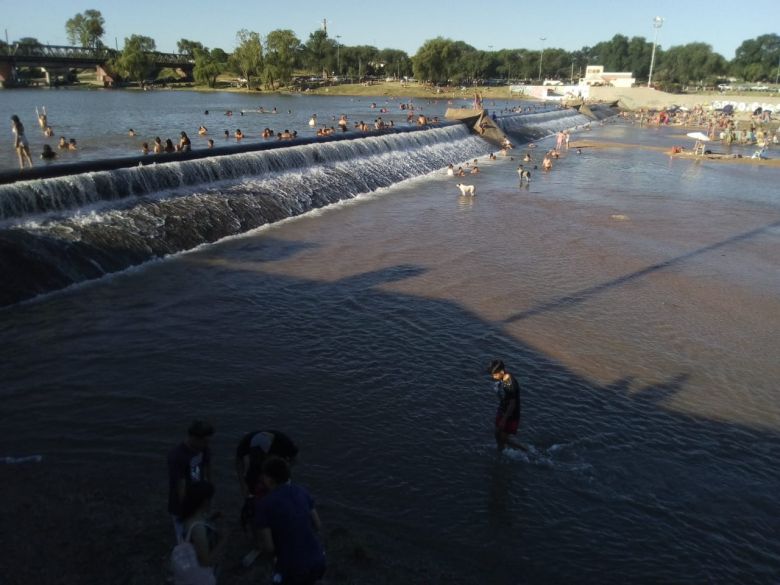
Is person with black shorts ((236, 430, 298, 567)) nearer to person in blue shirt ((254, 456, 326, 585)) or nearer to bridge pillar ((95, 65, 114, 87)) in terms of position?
person in blue shirt ((254, 456, 326, 585))

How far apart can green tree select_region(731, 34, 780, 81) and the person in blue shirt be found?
179 metres

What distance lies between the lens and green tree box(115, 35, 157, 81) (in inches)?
4675

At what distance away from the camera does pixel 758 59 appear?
164375 millimetres

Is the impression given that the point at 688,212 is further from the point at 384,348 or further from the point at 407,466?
the point at 407,466

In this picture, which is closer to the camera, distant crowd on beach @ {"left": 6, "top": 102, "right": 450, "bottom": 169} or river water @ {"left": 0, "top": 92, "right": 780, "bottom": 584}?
river water @ {"left": 0, "top": 92, "right": 780, "bottom": 584}

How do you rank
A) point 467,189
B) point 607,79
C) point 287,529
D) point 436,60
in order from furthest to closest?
point 607,79 < point 436,60 < point 467,189 < point 287,529

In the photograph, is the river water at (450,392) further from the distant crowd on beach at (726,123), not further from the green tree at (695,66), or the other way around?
the green tree at (695,66)

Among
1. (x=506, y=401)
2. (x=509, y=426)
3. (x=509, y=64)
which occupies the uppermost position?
(x=509, y=64)

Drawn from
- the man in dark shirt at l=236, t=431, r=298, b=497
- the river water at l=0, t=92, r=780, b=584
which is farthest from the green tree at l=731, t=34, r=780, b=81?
the man in dark shirt at l=236, t=431, r=298, b=497

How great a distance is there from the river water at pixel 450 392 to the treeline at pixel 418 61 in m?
121

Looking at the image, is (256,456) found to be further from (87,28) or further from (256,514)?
(87,28)

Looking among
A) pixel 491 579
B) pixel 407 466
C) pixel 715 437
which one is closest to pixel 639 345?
pixel 715 437

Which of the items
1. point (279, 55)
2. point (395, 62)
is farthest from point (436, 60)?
point (279, 55)

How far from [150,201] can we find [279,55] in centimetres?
11925
